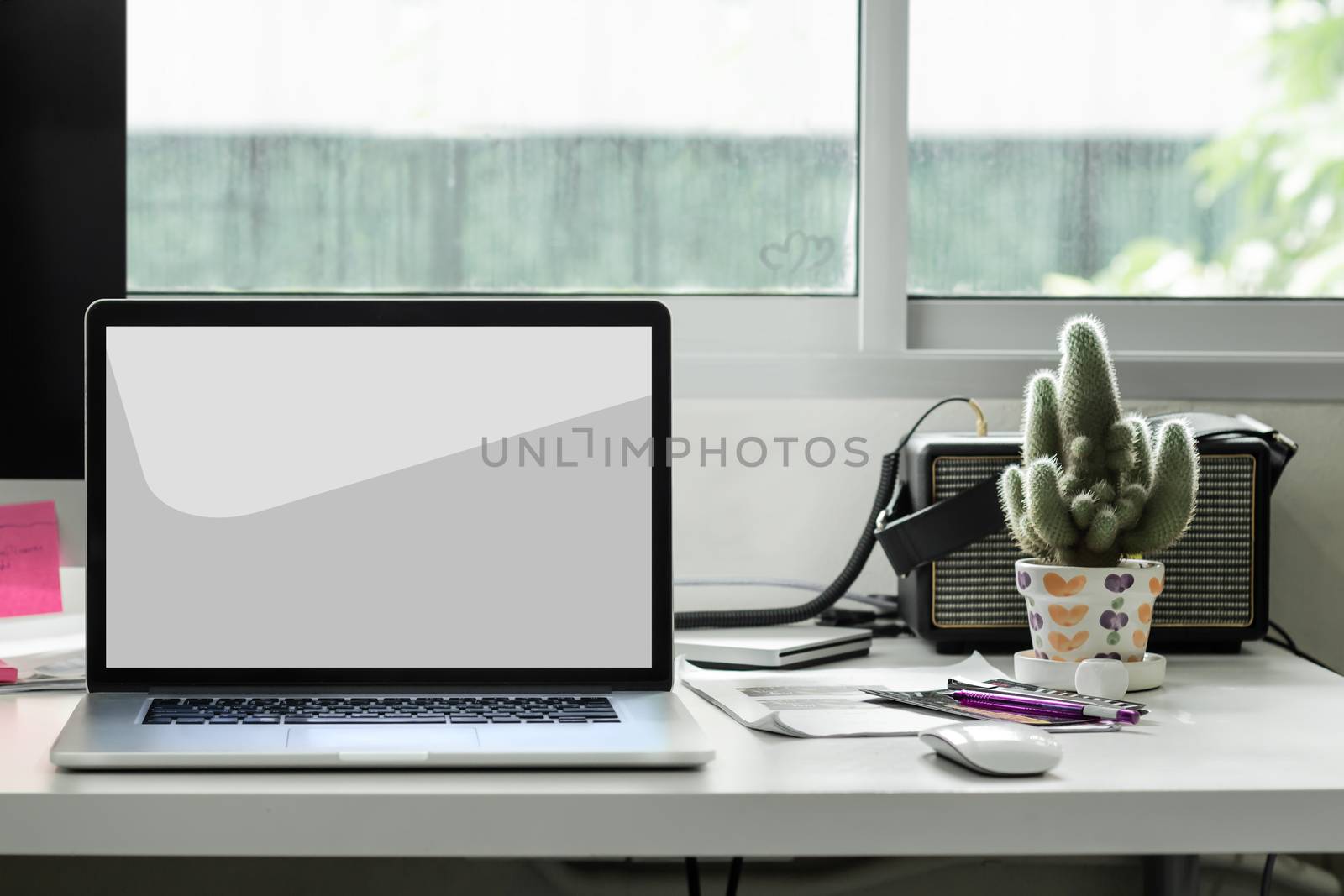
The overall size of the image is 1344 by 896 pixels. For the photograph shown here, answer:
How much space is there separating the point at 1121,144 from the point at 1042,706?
84 centimetres

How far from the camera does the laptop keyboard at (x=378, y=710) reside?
0.70 m

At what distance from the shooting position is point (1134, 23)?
1354mm

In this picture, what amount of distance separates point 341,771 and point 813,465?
0.74 metres

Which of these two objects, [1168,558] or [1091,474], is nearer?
[1091,474]

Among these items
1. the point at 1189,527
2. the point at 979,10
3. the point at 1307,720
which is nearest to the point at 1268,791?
the point at 1307,720

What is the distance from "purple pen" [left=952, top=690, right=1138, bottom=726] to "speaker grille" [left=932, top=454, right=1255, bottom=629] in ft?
0.75

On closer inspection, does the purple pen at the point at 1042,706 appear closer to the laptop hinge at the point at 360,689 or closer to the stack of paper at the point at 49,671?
the laptop hinge at the point at 360,689

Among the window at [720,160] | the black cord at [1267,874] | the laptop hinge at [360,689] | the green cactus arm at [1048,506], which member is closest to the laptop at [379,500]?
the laptop hinge at [360,689]

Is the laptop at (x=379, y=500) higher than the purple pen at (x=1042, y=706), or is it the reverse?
the laptop at (x=379, y=500)

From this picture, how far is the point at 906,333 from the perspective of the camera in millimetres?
1315

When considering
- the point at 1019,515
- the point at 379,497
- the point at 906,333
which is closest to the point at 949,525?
the point at 1019,515

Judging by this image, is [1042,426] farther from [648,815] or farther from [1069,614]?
[648,815]

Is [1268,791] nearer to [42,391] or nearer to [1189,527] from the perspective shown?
[1189,527]

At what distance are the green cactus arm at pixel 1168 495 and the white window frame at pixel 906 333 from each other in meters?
0.39
